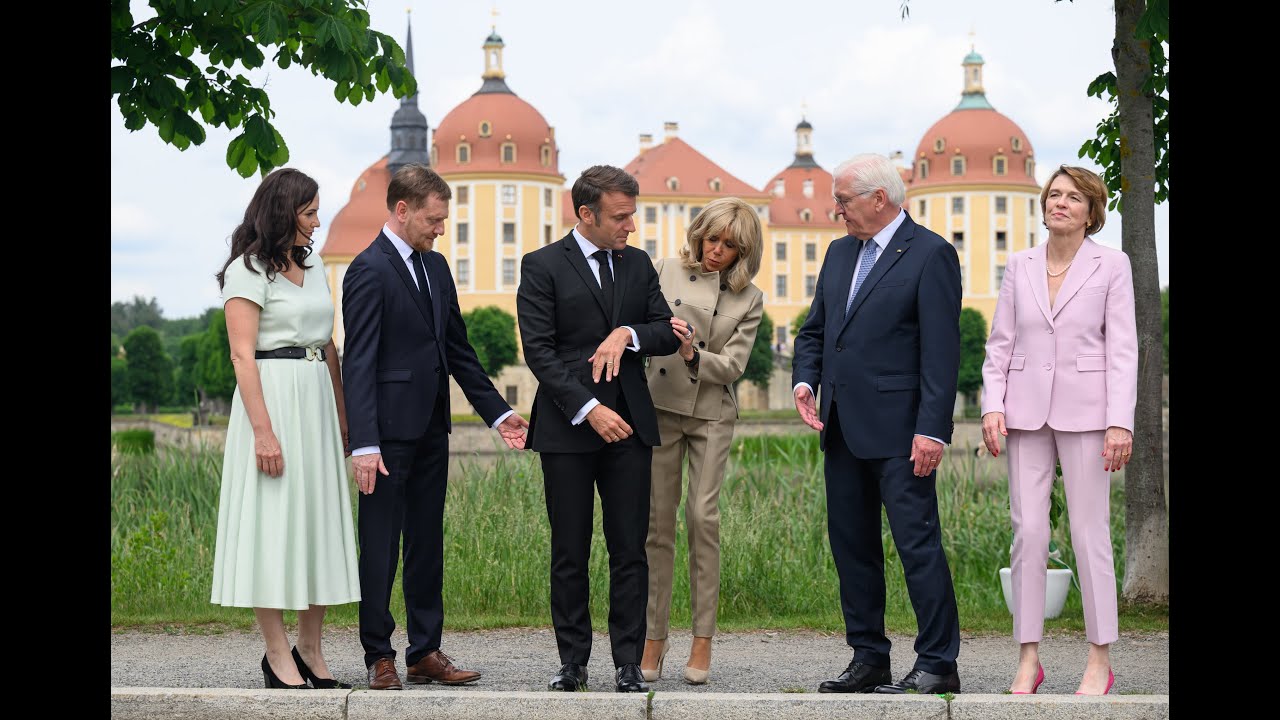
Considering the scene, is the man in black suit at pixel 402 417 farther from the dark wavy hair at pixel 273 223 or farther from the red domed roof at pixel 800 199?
the red domed roof at pixel 800 199

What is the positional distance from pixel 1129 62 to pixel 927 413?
4260mm

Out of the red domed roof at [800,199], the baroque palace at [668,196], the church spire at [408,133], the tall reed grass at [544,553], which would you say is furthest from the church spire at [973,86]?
the tall reed grass at [544,553]

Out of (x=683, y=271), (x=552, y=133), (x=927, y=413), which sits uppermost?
(x=552, y=133)

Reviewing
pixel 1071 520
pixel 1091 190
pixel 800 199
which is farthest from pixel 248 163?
pixel 800 199

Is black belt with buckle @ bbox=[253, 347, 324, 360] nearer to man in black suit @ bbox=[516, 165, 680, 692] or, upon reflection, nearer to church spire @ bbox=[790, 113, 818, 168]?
man in black suit @ bbox=[516, 165, 680, 692]

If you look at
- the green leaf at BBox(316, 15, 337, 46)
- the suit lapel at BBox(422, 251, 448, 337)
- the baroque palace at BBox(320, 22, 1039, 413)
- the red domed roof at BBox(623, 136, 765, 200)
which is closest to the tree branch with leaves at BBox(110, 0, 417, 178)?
the green leaf at BBox(316, 15, 337, 46)

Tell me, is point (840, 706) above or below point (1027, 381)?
below

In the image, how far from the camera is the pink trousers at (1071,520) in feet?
17.8

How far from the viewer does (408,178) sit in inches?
232

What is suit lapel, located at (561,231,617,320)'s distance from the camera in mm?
5809

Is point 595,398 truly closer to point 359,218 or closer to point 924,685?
point 924,685
